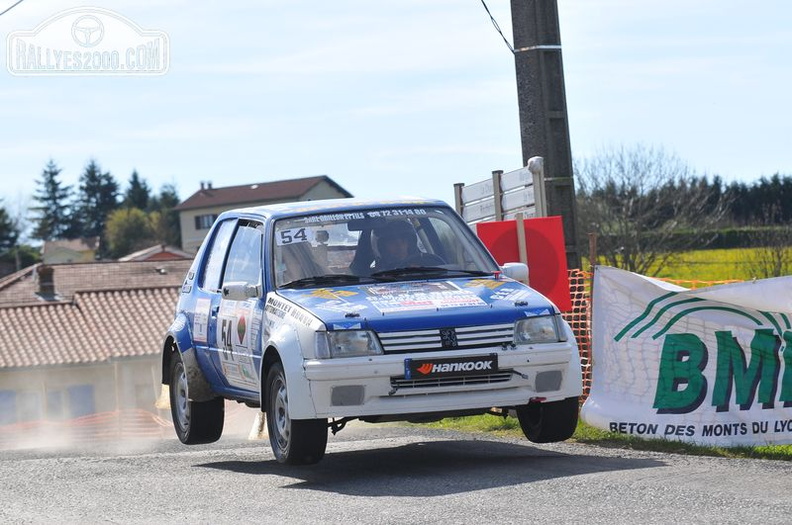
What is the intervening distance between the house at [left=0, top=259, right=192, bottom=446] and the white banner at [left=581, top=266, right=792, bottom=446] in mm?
43022

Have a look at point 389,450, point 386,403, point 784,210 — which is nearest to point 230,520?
point 386,403

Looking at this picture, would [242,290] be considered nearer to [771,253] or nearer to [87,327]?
[87,327]

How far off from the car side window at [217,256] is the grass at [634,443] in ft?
8.97

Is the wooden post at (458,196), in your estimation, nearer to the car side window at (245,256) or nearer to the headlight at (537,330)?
the car side window at (245,256)

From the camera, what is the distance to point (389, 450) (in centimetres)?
1091

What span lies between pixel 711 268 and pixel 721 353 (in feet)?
209

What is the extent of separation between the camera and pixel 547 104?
13.6m

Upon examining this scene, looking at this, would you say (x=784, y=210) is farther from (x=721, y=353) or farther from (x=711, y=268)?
(x=721, y=353)

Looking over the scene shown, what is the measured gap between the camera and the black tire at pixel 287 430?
8945mm

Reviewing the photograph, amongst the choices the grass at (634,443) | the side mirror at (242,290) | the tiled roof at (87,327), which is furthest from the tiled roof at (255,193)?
the side mirror at (242,290)

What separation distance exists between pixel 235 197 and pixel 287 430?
131324 mm

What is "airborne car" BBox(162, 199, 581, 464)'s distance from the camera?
8.70 metres

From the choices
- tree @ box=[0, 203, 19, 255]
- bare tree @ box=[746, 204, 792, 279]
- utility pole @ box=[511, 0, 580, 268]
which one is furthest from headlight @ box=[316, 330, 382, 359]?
tree @ box=[0, 203, 19, 255]

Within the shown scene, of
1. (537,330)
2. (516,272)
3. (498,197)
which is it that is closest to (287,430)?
(537,330)
